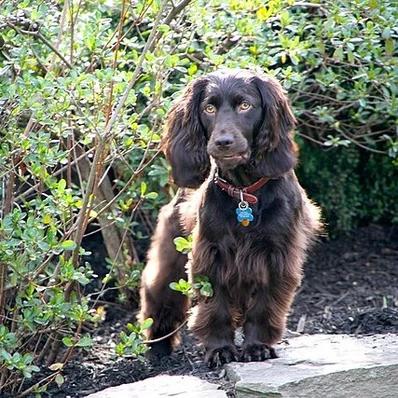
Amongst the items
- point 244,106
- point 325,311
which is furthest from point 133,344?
point 325,311

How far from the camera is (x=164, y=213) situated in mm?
5516

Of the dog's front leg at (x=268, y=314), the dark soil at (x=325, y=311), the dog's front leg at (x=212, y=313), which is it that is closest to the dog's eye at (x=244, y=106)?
the dog's front leg at (x=212, y=313)

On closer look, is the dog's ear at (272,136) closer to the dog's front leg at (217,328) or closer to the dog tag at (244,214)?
the dog tag at (244,214)

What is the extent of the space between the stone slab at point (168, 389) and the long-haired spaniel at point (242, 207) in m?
0.20

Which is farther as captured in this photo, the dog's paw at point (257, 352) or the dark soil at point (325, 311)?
the dark soil at point (325, 311)

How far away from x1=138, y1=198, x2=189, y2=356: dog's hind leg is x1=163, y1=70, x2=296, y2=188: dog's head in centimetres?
62

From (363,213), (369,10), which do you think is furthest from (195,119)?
(363,213)

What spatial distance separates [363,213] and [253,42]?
291 cm

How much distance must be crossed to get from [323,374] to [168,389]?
67 centimetres

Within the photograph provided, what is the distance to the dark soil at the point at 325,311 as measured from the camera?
17.4ft

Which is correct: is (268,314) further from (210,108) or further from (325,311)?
(325,311)

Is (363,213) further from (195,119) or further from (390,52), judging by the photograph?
(195,119)

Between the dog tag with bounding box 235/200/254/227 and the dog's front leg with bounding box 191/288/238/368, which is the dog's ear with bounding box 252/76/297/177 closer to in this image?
the dog tag with bounding box 235/200/254/227

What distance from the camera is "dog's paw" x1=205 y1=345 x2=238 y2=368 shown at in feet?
15.6
